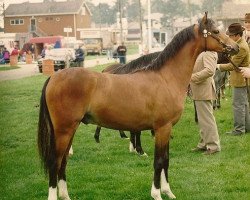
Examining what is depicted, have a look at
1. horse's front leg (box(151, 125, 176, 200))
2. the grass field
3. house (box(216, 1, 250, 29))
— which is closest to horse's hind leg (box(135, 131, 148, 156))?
the grass field

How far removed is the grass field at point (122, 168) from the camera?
21.0 ft

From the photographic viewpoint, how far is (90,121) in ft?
19.6

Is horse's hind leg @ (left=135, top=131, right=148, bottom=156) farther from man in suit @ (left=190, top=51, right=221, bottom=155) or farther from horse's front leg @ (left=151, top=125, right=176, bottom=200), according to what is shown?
horse's front leg @ (left=151, top=125, right=176, bottom=200)

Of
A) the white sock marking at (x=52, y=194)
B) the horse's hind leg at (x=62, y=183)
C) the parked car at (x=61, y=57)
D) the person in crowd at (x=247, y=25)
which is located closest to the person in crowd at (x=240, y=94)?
the person in crowd at (x=247, y=25)

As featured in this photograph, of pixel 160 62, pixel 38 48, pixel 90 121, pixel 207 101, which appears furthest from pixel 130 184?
pixel 38 48

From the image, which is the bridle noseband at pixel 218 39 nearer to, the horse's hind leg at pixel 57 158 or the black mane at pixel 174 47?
the black mane at pixel 174 47

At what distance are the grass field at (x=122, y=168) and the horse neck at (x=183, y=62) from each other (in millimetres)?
1570

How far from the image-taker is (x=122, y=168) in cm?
759

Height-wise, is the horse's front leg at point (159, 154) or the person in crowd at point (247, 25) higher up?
the person in crowd at point (247, 25)

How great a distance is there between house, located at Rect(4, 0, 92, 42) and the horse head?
4907 centimetres

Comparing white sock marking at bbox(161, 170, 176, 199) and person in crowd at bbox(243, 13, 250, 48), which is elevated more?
person in crowd at bbox(243, 13, 250, 48)

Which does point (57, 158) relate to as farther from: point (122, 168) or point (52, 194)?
point (122, 168)

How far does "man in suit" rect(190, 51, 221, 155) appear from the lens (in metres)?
7.97

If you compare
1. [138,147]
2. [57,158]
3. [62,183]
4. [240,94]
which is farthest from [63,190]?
[240,94]
